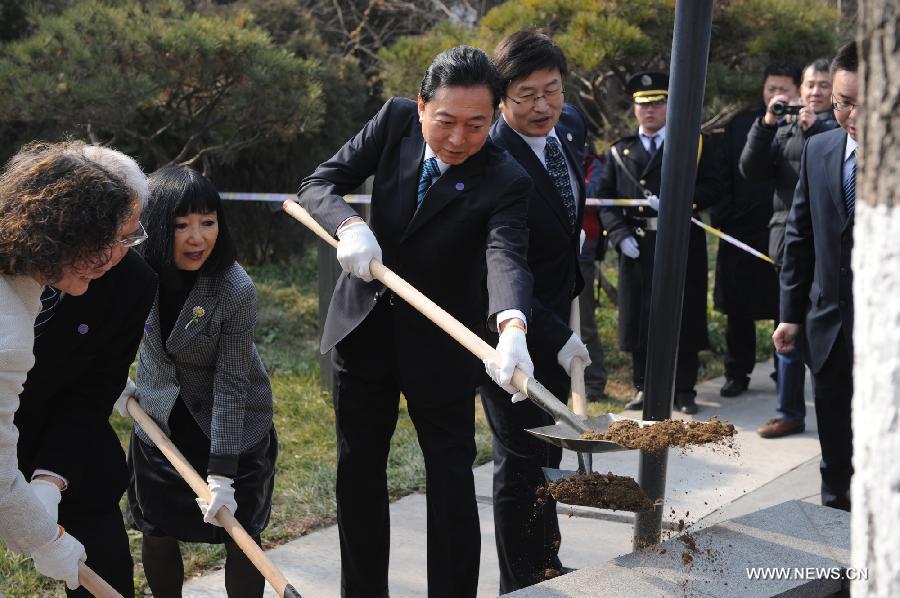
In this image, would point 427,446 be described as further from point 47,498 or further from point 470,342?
point 47,498

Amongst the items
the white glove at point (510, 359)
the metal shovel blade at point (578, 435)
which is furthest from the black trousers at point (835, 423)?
the white glove at point (510, 359)

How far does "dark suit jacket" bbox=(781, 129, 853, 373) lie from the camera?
403cm

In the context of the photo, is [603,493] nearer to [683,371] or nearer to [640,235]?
[683,371]

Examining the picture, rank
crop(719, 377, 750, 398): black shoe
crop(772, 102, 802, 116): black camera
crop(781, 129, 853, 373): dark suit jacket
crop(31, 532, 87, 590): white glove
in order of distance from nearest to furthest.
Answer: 1. crop(31, 532, 87, 590): white glove
2. crop(781, 129, 853, 373): dark suit jacket
3. crop(772, 102, 802, 116): black camera
4. crop(719, 377, 750, 398): black shoe

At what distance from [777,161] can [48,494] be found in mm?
4628

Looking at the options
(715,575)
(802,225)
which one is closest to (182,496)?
(715,575)

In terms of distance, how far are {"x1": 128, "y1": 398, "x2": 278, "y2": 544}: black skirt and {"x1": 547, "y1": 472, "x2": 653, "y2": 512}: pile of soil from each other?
0.94m

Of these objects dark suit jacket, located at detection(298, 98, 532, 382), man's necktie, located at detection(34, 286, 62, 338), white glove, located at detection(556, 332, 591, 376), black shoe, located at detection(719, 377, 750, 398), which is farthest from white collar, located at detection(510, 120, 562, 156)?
black shoe, located at detection(719, 377, 750, 398)

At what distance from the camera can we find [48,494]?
2.85m

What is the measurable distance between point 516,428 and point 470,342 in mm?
791

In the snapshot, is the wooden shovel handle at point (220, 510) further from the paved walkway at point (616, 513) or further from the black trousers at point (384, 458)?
the paved walkway at point (616, 513)

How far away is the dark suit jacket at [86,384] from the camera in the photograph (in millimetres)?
2928

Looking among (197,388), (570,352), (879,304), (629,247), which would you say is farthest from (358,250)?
(629,247)

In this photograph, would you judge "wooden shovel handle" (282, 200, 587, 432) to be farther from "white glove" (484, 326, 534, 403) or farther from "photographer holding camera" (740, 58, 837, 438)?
"photographer holding camera" (740, 58, 837, 438)
